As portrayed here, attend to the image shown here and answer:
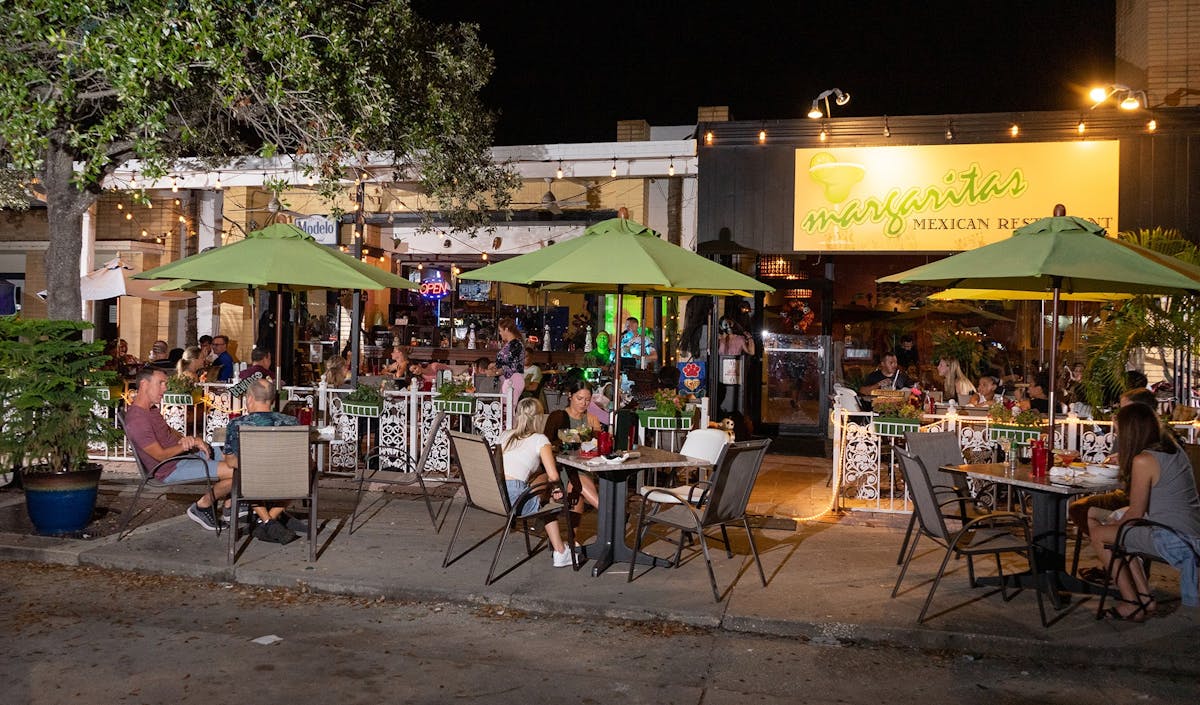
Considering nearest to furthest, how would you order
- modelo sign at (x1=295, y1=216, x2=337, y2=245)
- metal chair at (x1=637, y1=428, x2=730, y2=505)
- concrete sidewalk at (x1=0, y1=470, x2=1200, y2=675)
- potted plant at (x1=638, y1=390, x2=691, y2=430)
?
1. concrete sidewalk at (x1=0, y1=470, x2=1200, y2=675)
2. metal chair at (x1=637, y1=428, x2=730, y2=505)
3. potted plant at (x1=638, y1=390, x2=691, y2=430)
4. modelo sign at (x1=295, y1=216, x2=337, y2=245)

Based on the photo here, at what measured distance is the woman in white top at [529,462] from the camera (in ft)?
22.9

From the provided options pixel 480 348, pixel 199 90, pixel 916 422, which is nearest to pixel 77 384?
pixel 199 90

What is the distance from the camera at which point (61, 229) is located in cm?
1069

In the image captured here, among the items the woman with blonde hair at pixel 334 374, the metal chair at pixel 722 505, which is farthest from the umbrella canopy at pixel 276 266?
the metal chair at pixel 722 505

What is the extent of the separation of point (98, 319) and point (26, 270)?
193 cm

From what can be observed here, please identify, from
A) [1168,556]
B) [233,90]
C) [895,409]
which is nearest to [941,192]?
[895,409]

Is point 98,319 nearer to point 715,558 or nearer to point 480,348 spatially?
point 480,348

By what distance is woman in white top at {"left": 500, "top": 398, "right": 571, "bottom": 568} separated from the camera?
6.98 m

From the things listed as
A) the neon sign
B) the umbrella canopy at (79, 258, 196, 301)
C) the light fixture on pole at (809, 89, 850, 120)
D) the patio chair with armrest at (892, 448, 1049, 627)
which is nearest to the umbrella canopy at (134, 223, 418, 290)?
the patio chair with armrest at (892, 448, 1049, 627)

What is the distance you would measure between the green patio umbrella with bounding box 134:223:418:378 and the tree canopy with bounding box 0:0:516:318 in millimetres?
961

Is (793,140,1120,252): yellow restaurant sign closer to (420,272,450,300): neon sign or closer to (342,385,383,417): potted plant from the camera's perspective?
(342,385,383,417): potted plant

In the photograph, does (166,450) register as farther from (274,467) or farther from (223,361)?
(223,361)

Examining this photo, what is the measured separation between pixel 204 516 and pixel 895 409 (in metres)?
6.21

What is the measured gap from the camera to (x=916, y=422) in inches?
353
